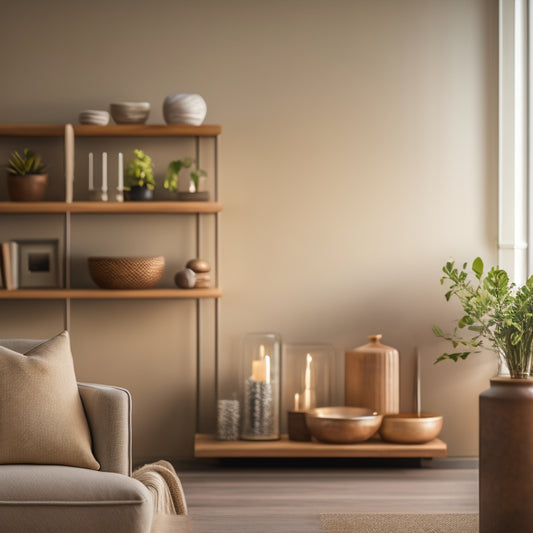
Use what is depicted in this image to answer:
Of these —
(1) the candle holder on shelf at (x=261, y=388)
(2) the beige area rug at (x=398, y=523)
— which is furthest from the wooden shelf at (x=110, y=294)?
(2) the beige area rug at (x=398, y=523)

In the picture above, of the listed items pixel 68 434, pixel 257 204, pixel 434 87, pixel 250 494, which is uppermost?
pixel 434 87

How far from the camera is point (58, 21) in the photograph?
454 cm

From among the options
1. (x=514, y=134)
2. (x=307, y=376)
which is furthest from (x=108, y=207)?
(x=514, y=134)

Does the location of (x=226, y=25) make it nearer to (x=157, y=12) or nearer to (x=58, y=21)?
(x=157, y=12)

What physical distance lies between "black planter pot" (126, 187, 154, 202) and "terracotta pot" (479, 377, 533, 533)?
223 centimetres

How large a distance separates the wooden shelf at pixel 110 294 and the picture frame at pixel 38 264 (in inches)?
4.8

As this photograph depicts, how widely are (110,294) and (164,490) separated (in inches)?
47.3

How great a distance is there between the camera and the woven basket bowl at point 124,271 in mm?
4227

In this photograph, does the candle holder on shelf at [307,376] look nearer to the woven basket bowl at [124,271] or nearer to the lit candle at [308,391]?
the lit candle at [308,391]

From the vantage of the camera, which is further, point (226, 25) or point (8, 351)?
point (226, 25)

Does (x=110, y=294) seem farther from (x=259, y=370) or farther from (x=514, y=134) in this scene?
(x=514, y=134)

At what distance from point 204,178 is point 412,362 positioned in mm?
1539

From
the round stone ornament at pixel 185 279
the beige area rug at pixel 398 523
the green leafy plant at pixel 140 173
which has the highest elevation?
the green leafy plant at pixel 140 173

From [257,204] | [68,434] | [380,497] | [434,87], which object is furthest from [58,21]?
[380,497]
